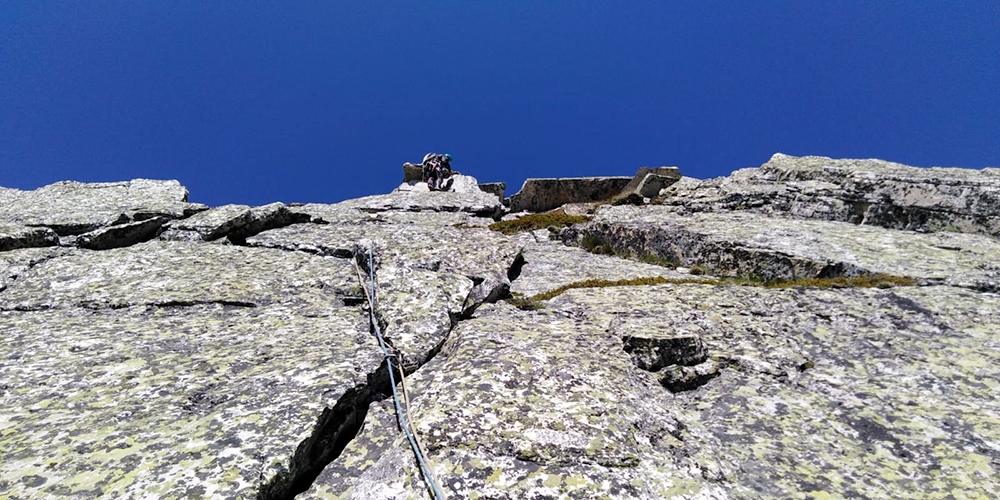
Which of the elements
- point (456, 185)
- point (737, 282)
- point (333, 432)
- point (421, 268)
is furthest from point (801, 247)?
point (456, 185)

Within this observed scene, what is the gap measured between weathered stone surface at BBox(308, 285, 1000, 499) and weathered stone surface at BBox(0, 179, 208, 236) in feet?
30.9

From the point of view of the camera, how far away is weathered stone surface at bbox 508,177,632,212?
2683 centimetres

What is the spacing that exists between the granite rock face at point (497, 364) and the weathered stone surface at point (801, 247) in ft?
0.22

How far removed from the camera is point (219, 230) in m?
10.5

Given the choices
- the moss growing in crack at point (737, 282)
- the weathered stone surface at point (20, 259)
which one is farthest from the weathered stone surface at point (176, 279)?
the moss growing in crack at point (737, 282)

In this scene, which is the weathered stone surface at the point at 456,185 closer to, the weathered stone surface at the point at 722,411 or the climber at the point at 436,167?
the climber at the point at 436,167

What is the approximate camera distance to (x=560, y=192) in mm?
27031

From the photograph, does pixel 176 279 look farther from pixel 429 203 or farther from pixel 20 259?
pixel 429 203

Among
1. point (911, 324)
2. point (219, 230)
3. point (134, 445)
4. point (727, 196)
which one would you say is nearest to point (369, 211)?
point (219, 230)

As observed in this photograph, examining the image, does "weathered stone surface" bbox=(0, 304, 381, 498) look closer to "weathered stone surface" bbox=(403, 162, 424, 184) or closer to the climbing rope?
the climbing rope

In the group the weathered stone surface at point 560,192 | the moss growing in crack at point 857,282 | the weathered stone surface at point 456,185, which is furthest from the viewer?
the weathered stone surface at point 456,185

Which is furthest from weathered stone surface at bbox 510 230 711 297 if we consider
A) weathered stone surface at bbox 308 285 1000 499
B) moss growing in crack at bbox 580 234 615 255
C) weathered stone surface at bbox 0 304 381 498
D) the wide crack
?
weathered stone surface at bbox 0 304 381 498

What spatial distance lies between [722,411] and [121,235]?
11.9 m

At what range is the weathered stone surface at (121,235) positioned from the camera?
1002cm
